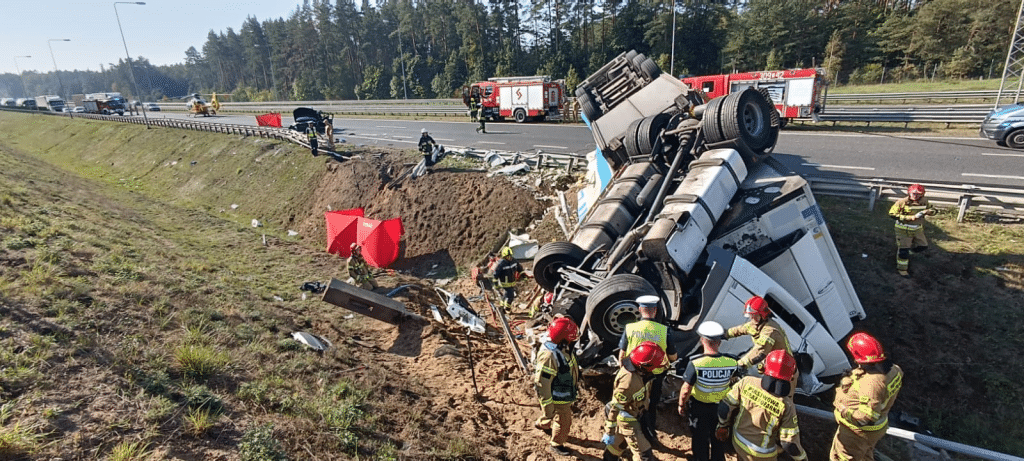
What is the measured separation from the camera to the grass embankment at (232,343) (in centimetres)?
354

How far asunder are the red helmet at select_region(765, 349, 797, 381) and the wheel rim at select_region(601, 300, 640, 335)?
138cm

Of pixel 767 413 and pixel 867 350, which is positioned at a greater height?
pixel 867 350

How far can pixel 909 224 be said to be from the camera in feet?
21.7

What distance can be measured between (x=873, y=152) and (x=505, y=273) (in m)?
10.3

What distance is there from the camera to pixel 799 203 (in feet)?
17.8

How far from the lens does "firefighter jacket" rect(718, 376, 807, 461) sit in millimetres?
3518

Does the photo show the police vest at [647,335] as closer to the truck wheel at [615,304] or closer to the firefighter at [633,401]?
the firefighter at [633,401]

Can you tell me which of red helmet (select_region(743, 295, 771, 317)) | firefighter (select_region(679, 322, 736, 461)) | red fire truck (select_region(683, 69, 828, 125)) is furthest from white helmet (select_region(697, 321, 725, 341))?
red fire truck (select_region(683, 69, 828, 125))

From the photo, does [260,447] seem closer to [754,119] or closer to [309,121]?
[754,119]

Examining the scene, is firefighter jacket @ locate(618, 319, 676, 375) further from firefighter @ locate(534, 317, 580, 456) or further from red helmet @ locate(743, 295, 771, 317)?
red helmet @ locate(743, 295, 771, 317)

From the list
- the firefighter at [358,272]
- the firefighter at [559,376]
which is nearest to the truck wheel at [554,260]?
the firefighter at [559,376]

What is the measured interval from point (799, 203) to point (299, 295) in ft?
25.3

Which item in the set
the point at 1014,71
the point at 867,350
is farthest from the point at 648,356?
the point at 1014,71

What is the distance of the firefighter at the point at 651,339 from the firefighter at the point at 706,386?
10.1 inches
